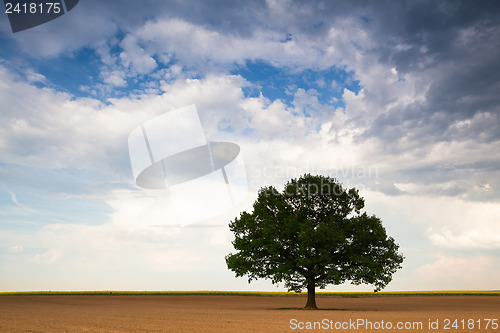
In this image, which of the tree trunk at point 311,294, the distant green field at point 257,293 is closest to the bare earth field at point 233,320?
the tree trunk at point 311,294

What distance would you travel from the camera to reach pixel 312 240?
127 ft

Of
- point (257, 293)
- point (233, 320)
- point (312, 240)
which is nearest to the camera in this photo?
point (233, 320)

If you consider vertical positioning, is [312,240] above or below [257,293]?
above

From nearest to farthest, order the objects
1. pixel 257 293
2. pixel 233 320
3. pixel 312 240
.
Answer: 1. pixel 233 320
2. pixel 312 240
3. pixel 257 293

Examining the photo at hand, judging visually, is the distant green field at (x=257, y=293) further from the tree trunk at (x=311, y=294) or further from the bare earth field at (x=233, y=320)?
the bare earth field at (x=233, y=320)

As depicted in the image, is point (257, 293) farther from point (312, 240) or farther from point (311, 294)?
point (312, 240)

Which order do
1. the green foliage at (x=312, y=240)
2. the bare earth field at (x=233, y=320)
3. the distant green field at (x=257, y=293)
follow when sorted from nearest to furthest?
the bare earth field at (x=233, y=320) < the green foliage at (x=312, y=240) < the distant green field at (x=257, y=293)

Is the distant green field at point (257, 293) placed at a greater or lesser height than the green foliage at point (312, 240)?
lesser

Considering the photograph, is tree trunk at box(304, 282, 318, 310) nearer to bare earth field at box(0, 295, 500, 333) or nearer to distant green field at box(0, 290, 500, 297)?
bare earth field at box(0, 295, 500, 333)

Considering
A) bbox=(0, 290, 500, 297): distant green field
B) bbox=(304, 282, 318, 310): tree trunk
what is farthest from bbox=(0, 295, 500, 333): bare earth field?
bbox=(0, 290, 500, 297): distant green field

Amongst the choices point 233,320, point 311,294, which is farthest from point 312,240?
point 233,320

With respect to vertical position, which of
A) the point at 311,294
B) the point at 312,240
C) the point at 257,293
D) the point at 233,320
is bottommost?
the point at 257,293

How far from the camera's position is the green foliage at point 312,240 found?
1539 inches

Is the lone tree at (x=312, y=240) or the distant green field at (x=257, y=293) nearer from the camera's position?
the lone tree at (x=312, y=240)
